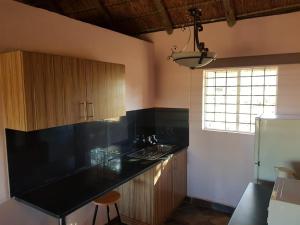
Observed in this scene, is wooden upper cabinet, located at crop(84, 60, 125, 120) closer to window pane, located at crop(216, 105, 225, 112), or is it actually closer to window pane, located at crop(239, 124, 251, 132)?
window pane, located at crop(216, 105, 225, 112)

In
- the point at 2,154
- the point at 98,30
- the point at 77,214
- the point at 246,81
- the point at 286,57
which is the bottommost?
the point at 77,214

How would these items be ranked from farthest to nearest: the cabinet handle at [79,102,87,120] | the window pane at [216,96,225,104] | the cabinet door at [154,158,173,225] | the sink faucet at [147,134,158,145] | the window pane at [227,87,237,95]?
1. the sink faucet at [147,134,158,145]
2. the window pane at [216,96,225,104]
3. the window pane at [227,87,237,95]
4. the cabinet door at [154,158,173,225]
5. the cabinet handle at [79,102,87,120]

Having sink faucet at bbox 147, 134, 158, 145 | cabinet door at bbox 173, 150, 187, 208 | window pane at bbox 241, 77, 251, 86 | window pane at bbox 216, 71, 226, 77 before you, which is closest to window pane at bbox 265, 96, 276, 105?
window pane at bbox 241, 77, 251, 86

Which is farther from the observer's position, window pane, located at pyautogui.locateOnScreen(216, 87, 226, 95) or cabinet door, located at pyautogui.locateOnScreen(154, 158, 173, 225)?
window pane, located at pyautogui.locateOnScreen(216, 87, 226, 95)

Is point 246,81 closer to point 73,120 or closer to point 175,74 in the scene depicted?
point 175,74

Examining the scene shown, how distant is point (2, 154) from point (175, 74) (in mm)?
2475

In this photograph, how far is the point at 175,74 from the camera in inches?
142

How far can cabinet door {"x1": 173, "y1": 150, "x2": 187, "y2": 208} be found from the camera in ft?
10.9

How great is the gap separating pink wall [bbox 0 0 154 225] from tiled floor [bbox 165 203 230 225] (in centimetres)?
102

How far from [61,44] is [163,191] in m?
2.10

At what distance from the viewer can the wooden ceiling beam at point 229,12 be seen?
2.80 meters

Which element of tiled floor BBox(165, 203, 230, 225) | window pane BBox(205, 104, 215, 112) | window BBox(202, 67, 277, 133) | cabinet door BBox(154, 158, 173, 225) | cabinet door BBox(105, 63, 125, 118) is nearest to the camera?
cabinet door BBox(105, 63, 125, 118)

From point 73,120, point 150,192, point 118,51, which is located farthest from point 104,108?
point 150,192

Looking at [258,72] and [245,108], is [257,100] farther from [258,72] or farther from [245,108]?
[258,72]
